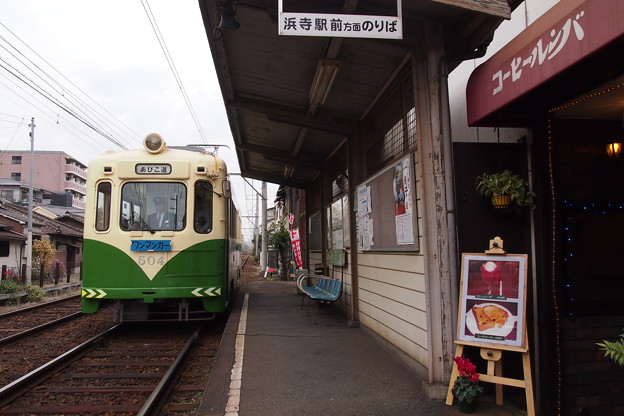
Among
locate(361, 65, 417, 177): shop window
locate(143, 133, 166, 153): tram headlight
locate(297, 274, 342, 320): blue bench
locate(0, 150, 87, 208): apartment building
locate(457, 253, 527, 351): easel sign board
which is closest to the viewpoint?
locate(457, 253, 527, 351): easel sign board

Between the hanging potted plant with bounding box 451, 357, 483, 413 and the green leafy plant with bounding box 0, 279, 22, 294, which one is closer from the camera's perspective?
the hanging potted plant with bounding box 451, 357, 483, 413

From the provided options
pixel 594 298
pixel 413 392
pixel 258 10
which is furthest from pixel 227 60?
pixel 594 298

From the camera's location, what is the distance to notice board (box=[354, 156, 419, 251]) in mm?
4836

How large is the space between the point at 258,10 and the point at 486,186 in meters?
2.86

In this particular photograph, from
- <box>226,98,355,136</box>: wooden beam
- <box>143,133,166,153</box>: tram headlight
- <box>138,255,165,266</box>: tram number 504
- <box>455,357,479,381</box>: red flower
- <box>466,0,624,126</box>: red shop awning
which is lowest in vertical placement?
<box>455,357,479,381</box>: red flower

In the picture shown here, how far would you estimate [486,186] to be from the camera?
13.0 feet

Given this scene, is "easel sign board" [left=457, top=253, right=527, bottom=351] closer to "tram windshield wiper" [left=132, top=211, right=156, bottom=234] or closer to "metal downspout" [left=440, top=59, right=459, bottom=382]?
"metal downspout" [left=440, top=59, right=459, bottom=382]

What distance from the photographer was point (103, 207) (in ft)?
24.1

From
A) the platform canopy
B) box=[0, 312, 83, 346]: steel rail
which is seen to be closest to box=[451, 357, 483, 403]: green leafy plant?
the platform canopy

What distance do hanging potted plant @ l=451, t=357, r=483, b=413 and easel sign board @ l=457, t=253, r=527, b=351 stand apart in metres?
0.19

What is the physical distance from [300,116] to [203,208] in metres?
2.23

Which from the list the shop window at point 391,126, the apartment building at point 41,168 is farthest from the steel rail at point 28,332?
the apartment building at point 41,168

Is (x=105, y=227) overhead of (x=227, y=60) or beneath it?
beneath

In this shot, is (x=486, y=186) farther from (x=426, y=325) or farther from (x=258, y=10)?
(x=258, y=10)
